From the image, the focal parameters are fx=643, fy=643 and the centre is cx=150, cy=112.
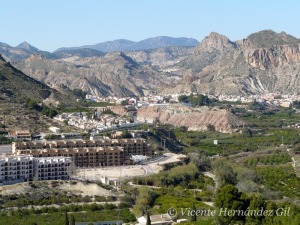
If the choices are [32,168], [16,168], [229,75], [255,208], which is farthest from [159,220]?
[229,75]

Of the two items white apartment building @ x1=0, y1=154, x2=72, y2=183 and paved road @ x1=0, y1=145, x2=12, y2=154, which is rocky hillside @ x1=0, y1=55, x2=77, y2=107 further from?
white apartment building @ x1=0, y1=154, x2=72, y2=183

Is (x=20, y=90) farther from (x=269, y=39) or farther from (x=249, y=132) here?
(x=269, y=39)

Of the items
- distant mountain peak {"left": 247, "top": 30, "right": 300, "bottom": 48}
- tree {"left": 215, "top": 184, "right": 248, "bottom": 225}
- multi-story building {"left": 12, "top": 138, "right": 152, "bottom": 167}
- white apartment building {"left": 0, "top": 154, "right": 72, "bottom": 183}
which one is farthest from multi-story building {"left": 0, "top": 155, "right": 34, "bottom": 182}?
distant mountain peak {"left": 247, "top": 30, "right": 300, "bottom": 48}

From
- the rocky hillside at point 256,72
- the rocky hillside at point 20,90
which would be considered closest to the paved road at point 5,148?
the rocky hillside at point 20,90

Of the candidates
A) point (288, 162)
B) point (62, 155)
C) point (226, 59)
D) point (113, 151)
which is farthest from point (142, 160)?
point (226, 59)

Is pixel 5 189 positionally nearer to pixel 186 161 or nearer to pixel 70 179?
pixel 70 179
